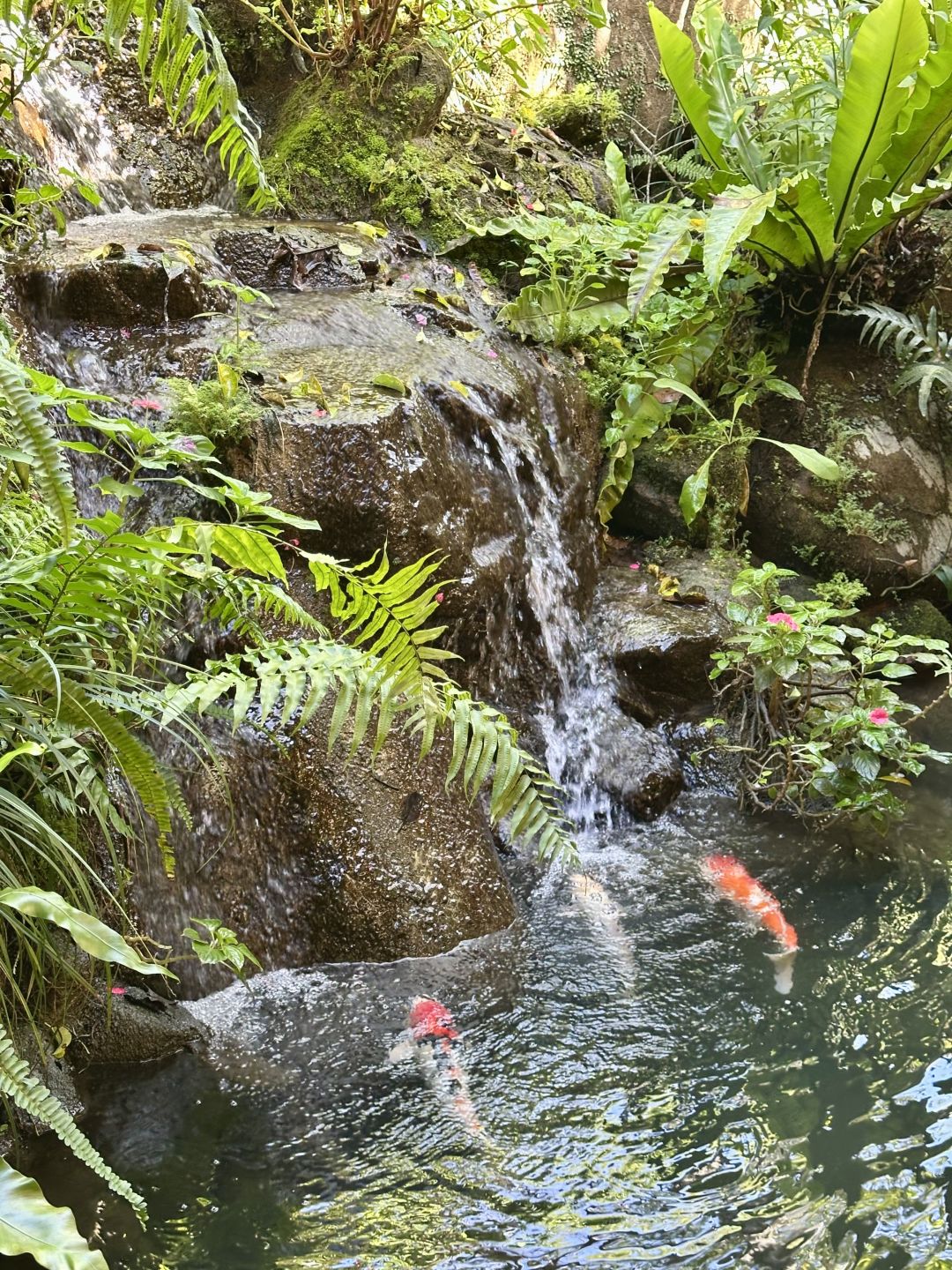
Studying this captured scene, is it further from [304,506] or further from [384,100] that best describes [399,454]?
[384,100]

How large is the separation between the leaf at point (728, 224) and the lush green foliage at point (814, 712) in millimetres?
1363

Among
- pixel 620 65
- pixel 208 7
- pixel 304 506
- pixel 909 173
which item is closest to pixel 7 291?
pixel 304 506

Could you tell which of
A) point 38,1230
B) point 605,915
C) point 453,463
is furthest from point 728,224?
point 38,1230

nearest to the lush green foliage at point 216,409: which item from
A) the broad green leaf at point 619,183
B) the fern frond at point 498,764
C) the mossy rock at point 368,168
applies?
the fern frond at point 498,764

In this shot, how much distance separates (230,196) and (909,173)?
340 cm

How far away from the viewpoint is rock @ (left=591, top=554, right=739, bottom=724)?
4.25 meters

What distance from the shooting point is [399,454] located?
142 inches

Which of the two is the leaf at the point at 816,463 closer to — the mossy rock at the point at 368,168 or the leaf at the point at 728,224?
the leaf at the point at 728,224

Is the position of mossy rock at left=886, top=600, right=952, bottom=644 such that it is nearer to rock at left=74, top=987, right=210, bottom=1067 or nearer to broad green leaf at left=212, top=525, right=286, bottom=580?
broad green leaf at left=212, top=525, right=286, bottom=580

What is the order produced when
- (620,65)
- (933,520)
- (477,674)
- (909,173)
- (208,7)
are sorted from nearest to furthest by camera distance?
(477,674)
(909,173)
(933,520)
(208,7)
(620,65)

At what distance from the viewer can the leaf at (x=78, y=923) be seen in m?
1.35

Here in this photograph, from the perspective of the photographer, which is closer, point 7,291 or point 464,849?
point 464,849

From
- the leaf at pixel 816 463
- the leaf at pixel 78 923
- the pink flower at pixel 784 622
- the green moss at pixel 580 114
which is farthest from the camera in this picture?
the green moss at pixel 580 114

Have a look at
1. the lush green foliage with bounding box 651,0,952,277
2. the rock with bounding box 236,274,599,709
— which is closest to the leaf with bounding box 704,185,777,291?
the lush green foliage with bounding box 651,0,952,277
